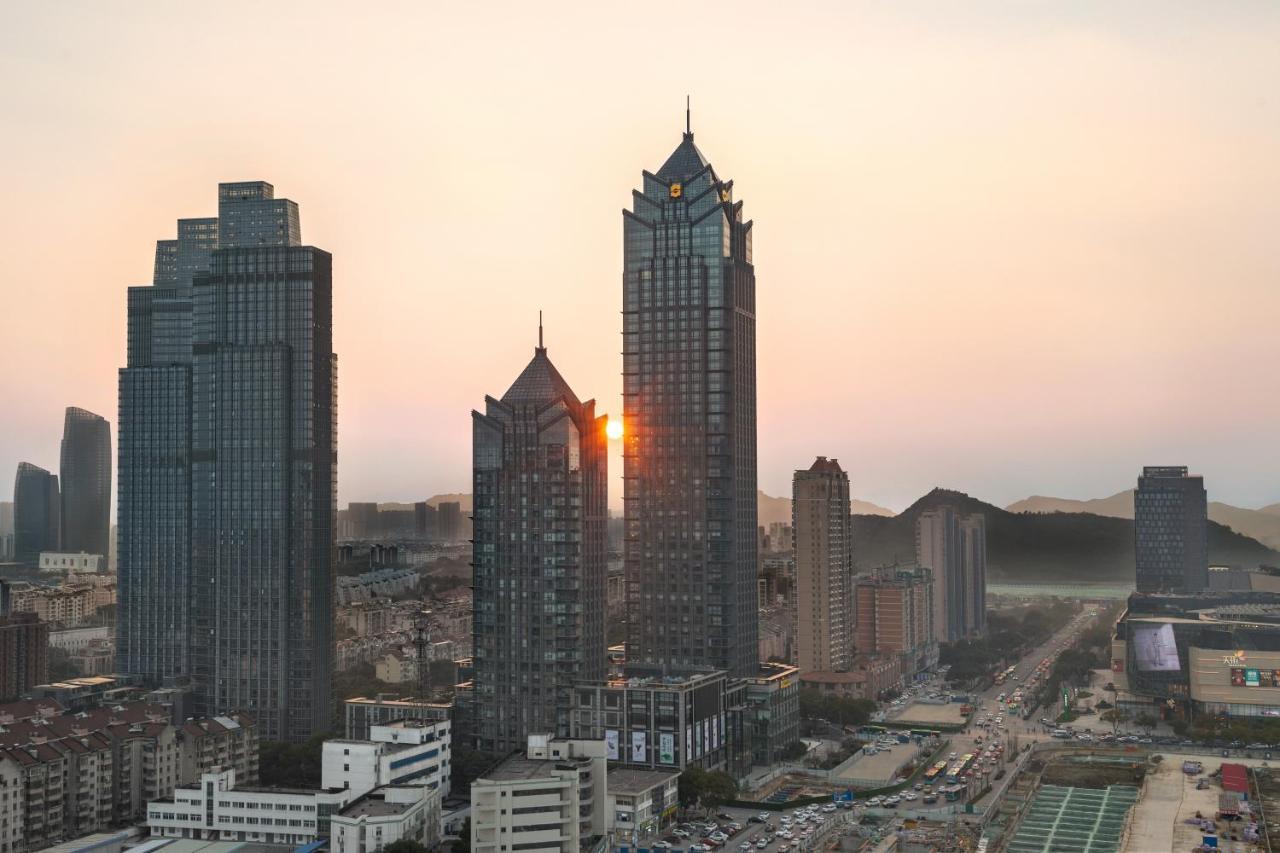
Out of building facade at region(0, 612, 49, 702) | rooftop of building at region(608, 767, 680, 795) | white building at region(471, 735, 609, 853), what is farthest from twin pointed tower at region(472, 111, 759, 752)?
building facade at region(0, 612, 49, 702)

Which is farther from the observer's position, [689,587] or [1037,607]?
[1037,607]

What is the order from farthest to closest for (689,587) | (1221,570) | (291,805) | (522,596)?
(1221,570)
(689,587)
(522,596)
(291,805)

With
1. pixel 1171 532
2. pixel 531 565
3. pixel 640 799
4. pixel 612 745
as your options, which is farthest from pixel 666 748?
pixel 1171 532

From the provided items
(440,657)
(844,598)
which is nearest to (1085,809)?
(844,598)

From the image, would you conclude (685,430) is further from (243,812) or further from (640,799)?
(243,812)

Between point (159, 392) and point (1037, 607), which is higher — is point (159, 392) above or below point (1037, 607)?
above

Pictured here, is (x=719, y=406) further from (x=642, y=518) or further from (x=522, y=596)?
(x=522, y=596)
